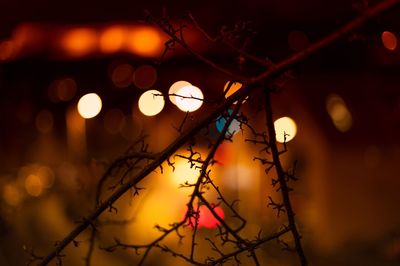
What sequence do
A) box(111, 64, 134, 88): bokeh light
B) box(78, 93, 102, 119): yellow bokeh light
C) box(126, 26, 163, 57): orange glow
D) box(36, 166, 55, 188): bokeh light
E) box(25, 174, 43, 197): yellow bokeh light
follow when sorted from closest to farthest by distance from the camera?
box(25, 174, 43, 197): yellow bokeh light, box(36, 166, 55, 188): bokeh light, box(126, 26, 163, 57): orange glow, box(78, 93, 102, 119): yellow bokeh light, box(111, 64, 134, 88): bokeh light

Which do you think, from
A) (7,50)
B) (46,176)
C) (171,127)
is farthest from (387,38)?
(7,50)

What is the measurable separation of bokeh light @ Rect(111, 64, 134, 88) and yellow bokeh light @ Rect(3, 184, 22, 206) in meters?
4.82

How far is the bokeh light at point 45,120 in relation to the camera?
38.2 ft

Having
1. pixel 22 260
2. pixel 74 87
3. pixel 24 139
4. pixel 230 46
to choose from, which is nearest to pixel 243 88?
pixel 230 46

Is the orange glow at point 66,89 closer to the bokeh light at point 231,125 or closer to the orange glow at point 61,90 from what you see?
the orange glow at point 61,90

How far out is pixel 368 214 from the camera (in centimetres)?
532

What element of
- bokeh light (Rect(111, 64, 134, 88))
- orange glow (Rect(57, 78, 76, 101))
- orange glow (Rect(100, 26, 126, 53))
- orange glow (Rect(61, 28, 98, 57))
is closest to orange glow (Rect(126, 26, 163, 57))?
orange glow (Rect(100, 26, 126, 53))

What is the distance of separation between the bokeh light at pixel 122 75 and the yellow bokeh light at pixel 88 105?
0.41 metres

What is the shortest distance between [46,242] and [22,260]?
48cm

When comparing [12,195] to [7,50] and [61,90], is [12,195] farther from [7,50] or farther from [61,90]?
[61,90]

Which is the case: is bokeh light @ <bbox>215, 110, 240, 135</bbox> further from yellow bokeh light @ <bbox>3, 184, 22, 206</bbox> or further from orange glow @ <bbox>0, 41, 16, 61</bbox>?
orange glow @ <bbox>0, 41, 16, 61</bbox>

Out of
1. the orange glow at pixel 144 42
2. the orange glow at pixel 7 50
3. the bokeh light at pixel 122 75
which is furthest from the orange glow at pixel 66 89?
the orange glow at pixel 144 42

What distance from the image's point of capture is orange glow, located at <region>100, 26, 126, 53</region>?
297 inches

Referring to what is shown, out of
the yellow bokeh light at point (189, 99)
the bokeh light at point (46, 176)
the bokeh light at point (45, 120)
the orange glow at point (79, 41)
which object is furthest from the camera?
the bokeh light at point (45, 120)
